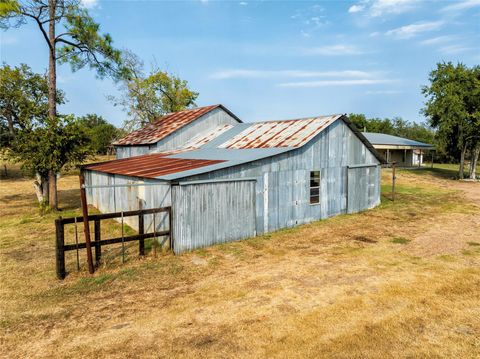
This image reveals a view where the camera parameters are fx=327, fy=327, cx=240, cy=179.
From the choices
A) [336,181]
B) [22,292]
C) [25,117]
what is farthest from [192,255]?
[25,117]

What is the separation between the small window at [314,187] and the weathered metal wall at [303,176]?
205 millimetres

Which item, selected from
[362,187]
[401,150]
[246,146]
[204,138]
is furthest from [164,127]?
[401,150]

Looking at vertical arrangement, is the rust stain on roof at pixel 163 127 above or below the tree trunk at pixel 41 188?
above

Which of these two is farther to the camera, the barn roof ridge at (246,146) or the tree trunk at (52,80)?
the tree trunk at (52,80)

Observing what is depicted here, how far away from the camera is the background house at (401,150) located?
45.3 m

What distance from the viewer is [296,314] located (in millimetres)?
7086

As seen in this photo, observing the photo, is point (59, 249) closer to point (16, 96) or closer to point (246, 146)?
point (246, 146)

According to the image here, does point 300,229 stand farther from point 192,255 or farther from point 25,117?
point 25,117

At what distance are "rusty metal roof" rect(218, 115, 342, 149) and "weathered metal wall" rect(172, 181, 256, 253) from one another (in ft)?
13.1

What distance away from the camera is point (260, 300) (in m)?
7.80


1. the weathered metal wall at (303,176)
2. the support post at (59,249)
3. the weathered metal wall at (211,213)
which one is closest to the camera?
the support post at (59,249)

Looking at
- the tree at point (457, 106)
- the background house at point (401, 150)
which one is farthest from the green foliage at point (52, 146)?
the background house at point (401, 150)

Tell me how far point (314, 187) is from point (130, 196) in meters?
8.81

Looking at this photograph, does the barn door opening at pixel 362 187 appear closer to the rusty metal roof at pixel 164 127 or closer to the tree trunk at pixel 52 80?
the rusty metal roof at pixel 164 127
